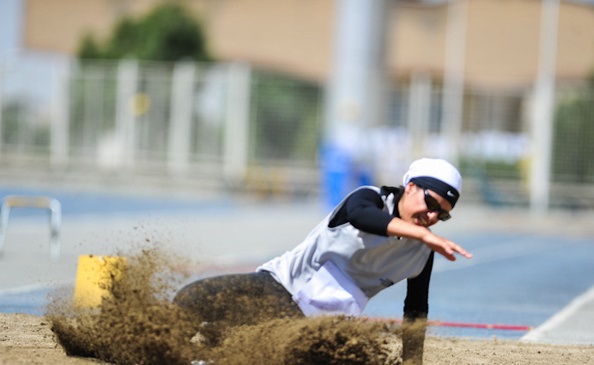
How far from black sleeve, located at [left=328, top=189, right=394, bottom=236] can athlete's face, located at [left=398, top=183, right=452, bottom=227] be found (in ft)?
0.47

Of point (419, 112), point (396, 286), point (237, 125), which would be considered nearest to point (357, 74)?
point (419, 112)

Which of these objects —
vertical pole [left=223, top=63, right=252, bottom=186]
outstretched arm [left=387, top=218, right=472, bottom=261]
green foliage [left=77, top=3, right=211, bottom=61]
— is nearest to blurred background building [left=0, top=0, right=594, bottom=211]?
vertical pole [left=223, top=63, right=252, bottom=186]

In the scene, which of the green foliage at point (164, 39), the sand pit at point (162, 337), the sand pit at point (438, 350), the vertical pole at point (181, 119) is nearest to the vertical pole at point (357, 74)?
the vertical pole at point (181, 119)

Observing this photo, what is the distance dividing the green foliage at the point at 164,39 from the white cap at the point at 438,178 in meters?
48.8

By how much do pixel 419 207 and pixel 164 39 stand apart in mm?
49611

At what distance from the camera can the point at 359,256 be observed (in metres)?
6.49

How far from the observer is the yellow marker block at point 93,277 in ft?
25.1

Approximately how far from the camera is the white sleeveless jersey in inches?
253

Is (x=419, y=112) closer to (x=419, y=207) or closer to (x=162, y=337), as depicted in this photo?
(x=162, y=337)

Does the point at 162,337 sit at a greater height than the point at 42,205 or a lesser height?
greater

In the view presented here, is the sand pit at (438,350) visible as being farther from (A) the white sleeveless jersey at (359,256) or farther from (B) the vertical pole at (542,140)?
(B) the vertical pole at (542,140)

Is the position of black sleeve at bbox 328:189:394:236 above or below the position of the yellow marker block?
above

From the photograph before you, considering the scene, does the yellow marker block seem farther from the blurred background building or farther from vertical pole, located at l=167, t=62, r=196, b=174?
vertical pole, located at l=167, t=62, r=196, b=174

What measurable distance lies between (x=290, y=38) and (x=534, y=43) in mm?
13638
